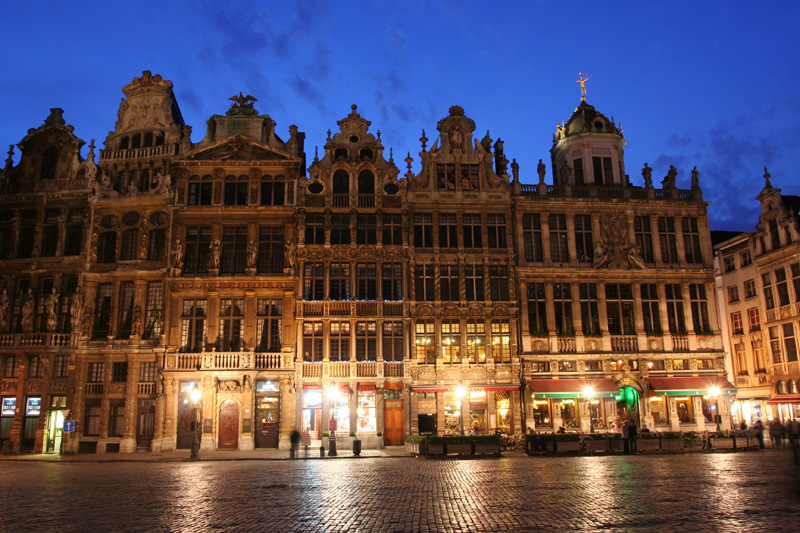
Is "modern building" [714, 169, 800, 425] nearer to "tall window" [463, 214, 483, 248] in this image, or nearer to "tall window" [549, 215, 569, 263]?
"tall window" [549, 215, 569, 263]

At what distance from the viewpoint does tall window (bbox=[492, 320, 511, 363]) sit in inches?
1519

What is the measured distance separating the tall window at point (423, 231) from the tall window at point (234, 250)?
10.6 m

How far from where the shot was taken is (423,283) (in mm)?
39094

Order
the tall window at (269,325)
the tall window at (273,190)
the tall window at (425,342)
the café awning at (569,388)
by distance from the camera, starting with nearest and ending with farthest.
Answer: the café awning at (569,388) → the tall window at (269,325) → the tall window at (425,342) → the tall window at (273,190)

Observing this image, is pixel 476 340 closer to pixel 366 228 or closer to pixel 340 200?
pixel 366 228

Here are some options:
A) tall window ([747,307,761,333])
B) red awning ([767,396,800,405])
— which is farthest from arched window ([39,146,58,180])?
red awning ([767,396,800,405])

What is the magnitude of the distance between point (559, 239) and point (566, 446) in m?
15.8

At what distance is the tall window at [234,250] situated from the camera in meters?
39.0

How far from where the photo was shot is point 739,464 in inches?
910

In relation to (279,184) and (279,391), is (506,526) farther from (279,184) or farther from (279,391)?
(279,184)

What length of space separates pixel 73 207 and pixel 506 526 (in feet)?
122

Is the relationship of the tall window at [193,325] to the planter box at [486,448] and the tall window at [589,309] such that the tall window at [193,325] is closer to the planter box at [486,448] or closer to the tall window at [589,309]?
the planter box at [486,448]

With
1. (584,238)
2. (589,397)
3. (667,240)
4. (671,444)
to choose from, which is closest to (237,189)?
(584,238)

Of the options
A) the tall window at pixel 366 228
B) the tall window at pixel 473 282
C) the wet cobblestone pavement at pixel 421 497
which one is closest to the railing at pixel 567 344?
the tall window at pixel 473 282
